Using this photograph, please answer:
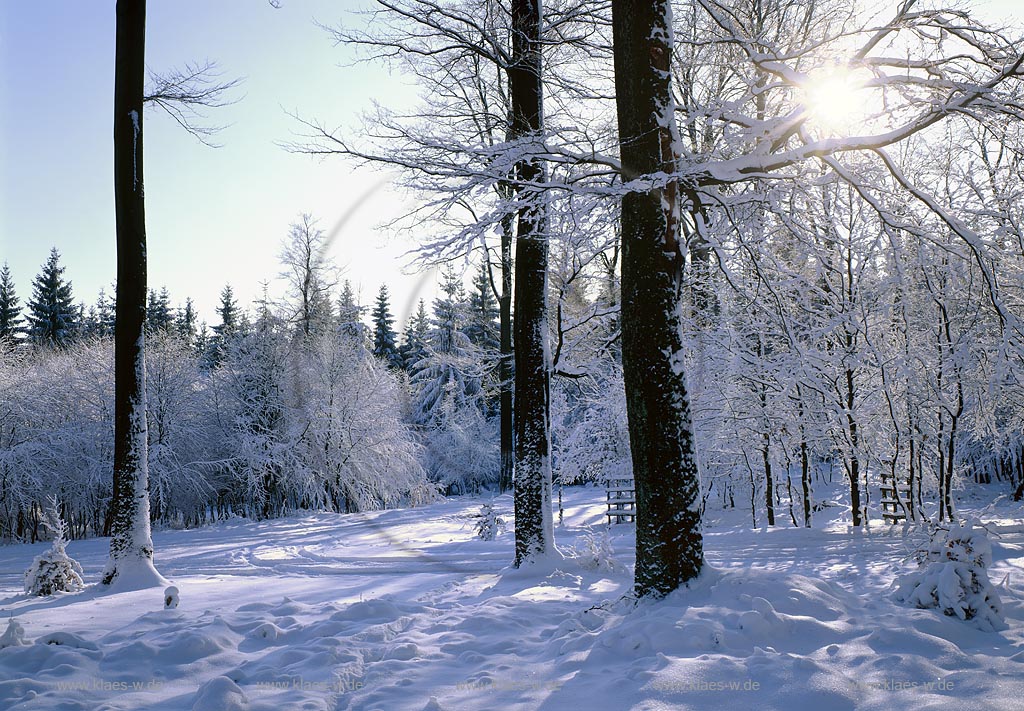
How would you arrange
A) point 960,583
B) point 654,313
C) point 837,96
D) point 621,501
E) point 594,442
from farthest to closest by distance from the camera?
point 594,442 < point 621,501 < point 837,96 < point 654,313 < point 960,583

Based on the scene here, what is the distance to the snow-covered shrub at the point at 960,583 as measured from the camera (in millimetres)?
4480

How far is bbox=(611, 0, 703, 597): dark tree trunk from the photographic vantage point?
16.6 feet

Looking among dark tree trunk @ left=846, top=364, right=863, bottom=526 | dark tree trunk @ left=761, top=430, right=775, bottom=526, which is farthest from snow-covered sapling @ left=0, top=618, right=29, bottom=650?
dark tree trunk @ left=761, top=430, right=775, bottom=526

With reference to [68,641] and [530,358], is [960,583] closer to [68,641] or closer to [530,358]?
[530,358]

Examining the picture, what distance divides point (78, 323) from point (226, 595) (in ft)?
157

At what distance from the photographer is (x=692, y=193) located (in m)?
5.88

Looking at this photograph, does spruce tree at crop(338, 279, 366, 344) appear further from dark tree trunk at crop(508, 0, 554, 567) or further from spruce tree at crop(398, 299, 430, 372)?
dark tree trunk at crop(508, 0, 554, 567)

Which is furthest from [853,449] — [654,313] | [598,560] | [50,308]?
[50,308]

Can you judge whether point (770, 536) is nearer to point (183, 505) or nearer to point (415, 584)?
point (415, 584)

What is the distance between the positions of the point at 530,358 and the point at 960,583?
5.15 metres

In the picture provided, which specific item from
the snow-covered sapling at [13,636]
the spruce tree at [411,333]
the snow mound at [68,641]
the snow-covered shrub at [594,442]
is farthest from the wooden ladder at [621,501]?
the spruce tree at [411,333]

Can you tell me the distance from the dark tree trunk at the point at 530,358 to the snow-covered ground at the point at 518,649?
0.94 m

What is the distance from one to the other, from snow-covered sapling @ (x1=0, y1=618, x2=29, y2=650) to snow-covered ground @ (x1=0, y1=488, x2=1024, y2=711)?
0.10 metres

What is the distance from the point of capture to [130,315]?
834 cm
